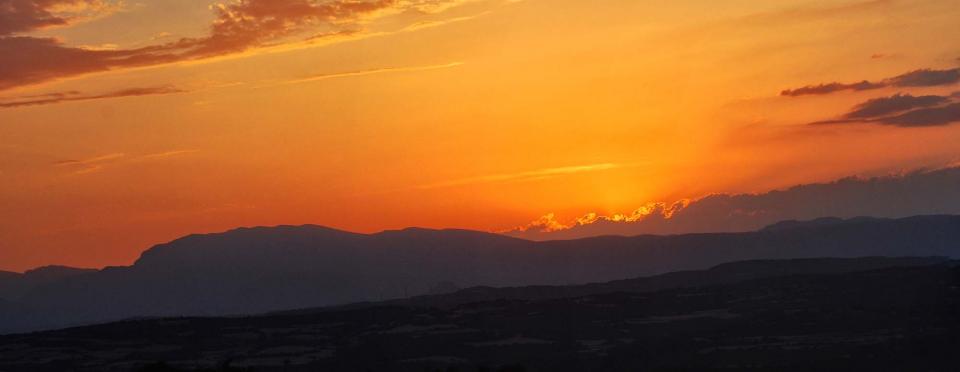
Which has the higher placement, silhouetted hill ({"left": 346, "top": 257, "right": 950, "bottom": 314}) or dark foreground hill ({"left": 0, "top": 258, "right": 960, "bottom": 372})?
silhouetted hill ({"left": 346, "top": 257, "right": 950, "bottom": 314})

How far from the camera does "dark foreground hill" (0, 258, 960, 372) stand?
65438 millimetres

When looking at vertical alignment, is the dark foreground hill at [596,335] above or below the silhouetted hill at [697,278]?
below

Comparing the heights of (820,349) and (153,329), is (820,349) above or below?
below

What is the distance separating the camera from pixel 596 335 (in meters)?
83.4

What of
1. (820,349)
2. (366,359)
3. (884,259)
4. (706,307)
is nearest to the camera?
(820,349)

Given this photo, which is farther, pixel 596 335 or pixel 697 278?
pixel 697 278

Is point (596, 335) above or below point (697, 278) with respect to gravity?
below

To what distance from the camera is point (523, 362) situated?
68938 mm

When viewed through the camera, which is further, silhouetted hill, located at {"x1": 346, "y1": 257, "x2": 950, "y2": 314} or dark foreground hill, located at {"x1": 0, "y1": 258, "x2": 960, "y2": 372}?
silhouetted hill, located at {"x1": 346, "y1": 257, "x2": 950, "y2": 314}

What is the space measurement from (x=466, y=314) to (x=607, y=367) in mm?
42221

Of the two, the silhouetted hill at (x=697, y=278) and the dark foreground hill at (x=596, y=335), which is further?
the silhouetted hill at (x=697, y=278)

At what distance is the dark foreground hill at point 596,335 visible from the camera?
6544 cm

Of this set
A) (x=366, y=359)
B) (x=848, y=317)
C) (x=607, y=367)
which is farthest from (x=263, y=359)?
(x=848, y=317)

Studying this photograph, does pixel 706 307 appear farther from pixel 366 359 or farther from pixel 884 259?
pixel 884 259
